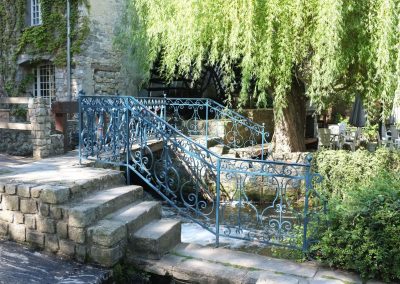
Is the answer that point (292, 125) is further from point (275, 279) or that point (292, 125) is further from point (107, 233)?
point (107, 233)

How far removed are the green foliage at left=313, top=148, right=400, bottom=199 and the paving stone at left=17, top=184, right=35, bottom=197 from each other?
13.4 ft

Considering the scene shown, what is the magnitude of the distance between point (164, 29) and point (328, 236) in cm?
550

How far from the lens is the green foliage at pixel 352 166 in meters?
5.91

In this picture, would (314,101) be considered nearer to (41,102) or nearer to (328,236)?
(328,236)

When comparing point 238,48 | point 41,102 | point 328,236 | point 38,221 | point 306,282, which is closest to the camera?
point 306,282

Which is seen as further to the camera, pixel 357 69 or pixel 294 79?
pixel 294 79

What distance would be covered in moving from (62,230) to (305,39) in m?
4.50

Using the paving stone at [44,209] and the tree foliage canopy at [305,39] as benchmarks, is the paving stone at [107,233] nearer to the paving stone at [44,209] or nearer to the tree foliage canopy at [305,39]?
the paving stone at [44,209]

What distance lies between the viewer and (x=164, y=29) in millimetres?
7594

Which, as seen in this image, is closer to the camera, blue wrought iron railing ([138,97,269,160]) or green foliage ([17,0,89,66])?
blue wrought iron railing ([138,97,269,160])

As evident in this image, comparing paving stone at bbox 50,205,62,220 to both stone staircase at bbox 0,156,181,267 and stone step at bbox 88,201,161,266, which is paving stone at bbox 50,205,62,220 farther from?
stone step at bbox 88,201,161,266

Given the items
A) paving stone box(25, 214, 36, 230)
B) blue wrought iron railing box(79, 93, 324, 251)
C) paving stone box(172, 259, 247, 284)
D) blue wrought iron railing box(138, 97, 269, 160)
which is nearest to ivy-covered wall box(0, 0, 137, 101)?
blue wrought iron railing box(138, 97, 269, 160)

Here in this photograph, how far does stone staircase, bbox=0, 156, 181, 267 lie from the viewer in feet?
11.9

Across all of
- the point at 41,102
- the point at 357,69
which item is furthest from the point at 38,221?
the point at 357,69
